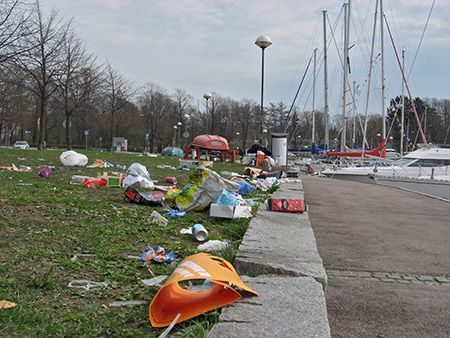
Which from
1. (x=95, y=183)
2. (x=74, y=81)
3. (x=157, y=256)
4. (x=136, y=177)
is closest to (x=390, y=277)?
(x=157, y=256)

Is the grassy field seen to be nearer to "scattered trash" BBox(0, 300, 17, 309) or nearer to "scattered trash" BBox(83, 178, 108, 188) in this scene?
"scattered trash" BBox(0, 300, 17, 309)

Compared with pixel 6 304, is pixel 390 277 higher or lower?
lower

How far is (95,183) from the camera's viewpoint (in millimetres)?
9922

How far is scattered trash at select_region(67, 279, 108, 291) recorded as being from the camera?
3511 millimetres

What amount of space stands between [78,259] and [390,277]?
10.6 ft

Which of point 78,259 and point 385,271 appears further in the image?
point 385,271

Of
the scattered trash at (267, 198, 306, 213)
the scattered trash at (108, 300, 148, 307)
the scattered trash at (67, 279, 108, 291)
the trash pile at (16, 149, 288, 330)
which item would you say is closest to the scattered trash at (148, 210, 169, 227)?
the trash pile at (16, 149, 288, 330)

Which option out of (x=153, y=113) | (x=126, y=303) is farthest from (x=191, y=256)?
(x=153, y=113)

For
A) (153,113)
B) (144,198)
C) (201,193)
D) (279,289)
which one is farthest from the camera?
(153,113)

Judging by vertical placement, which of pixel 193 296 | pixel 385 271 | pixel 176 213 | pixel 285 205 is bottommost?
pixel 385 271

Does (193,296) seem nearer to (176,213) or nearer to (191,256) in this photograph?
(191,256)

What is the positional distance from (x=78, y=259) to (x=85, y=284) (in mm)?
680

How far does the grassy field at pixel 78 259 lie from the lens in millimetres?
2783

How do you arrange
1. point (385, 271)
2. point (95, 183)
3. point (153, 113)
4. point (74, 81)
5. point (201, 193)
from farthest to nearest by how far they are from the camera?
point (153, 113) < point (74, 81) < point (95, 183) < point (201, 193) < point (385, 271)
